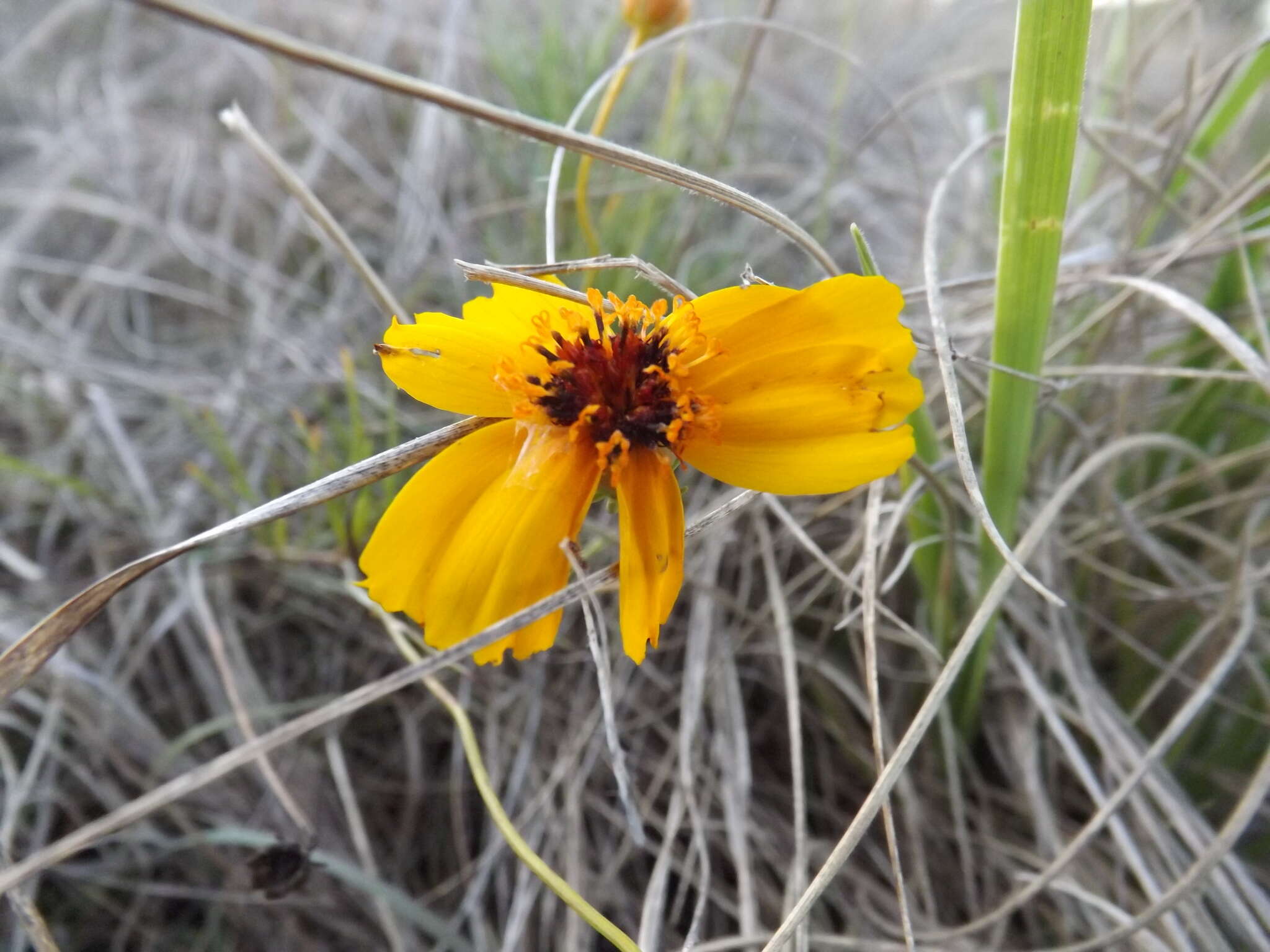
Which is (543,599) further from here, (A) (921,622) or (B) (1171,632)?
(B) (1171,632)

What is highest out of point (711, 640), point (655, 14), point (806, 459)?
point (655, 14)

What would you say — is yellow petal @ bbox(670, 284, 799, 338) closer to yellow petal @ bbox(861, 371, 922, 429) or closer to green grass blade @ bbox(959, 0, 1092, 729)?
yellow petal @ bbox(861, 371, 922, 429)

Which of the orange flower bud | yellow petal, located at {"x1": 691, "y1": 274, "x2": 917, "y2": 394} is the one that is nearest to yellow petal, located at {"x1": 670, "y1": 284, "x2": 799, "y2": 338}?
yellow petal, located at {"x1": 691, "y1": 274, "x2": 917, "y2": 394}

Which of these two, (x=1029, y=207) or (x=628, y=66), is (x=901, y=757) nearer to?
(x=1029, y=207)

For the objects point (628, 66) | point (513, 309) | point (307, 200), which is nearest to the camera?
point (513, 309)

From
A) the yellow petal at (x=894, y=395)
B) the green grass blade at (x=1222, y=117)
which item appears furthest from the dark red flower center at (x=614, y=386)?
the green grass blade at (x=1222, y=117)

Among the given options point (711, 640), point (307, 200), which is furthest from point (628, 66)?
point (711, 640)
